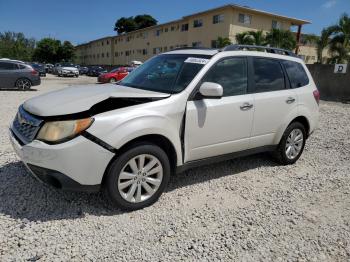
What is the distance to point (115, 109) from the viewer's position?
3137mm

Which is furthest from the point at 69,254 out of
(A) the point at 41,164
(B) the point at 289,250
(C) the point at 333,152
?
(C) the point at 333,152

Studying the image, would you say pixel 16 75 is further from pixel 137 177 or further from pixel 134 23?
pixel 134 23

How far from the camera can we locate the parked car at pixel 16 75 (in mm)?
15236

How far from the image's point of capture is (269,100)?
4402 mm

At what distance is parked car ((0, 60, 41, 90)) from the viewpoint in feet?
50.0

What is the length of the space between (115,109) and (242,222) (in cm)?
181

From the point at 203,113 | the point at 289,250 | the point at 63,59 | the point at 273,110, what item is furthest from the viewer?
the point at 63,59

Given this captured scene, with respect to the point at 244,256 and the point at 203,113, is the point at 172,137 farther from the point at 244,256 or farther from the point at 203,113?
the point at 244,256

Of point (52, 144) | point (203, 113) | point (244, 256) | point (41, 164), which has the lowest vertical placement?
point (244, 256)

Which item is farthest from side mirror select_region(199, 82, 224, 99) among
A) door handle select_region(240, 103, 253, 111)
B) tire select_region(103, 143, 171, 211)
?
tire select_region(103, 143, 171, 211)

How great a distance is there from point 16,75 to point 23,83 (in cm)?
51

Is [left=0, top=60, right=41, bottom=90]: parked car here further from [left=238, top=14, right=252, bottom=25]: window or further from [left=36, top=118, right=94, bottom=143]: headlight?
[left=238, top=14, right=252, bottom=25]: window

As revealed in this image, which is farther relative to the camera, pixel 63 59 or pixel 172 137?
pixel 63 59

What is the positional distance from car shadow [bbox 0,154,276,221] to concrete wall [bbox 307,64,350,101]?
15244 millimetres
